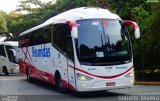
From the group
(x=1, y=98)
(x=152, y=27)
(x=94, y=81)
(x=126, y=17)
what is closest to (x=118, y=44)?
(x=94, y=81)

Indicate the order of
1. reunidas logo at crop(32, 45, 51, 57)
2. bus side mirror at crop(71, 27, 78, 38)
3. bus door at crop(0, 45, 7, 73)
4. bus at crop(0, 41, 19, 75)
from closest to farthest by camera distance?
bus side mirror at crop(71, 27, 78, 38)
reunidas logo at crop(32, 45, 51, 57)
bus at crop(0, 41, 19, 75)
bus door at crop(0, 45, 7, 73)

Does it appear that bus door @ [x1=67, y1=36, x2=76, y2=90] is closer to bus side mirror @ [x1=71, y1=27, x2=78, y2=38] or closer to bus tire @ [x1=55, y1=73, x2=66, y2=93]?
bus side mirror @ [x1=71, y1=27, x2=78, y2=38]

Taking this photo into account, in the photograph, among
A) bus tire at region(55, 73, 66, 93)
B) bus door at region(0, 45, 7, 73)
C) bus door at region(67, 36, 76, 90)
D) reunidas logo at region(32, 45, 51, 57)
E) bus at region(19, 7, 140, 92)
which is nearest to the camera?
bus at region(19, 7, 140, 92)

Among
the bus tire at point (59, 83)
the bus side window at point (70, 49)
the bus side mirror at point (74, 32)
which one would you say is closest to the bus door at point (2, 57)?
the bus tire at point (59, 83)

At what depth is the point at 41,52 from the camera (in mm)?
19906

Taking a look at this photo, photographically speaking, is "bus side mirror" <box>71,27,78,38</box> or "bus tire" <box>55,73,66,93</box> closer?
"bus side mirror" <box>71,27,78,38</box>

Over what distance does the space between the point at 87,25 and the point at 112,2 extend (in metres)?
13.3

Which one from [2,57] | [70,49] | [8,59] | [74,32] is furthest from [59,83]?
[2,57]

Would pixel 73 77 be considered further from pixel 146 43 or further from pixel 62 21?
pixel 146 43

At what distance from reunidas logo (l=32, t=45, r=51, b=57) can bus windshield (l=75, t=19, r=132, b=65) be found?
13.7ft

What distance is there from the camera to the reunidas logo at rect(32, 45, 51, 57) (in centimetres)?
1866

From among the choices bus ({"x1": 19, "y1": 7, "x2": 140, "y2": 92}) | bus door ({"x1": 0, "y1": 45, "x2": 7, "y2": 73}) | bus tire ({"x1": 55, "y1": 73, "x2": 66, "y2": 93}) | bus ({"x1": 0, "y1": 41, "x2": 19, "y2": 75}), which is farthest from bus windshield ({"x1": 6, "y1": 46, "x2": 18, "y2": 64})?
bus ({"x1": 19, "y1": 7, "x2": 140, "y2": 92})

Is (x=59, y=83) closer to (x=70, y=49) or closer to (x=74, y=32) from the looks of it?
(x=70, y=49)

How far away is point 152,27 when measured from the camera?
20938mm
